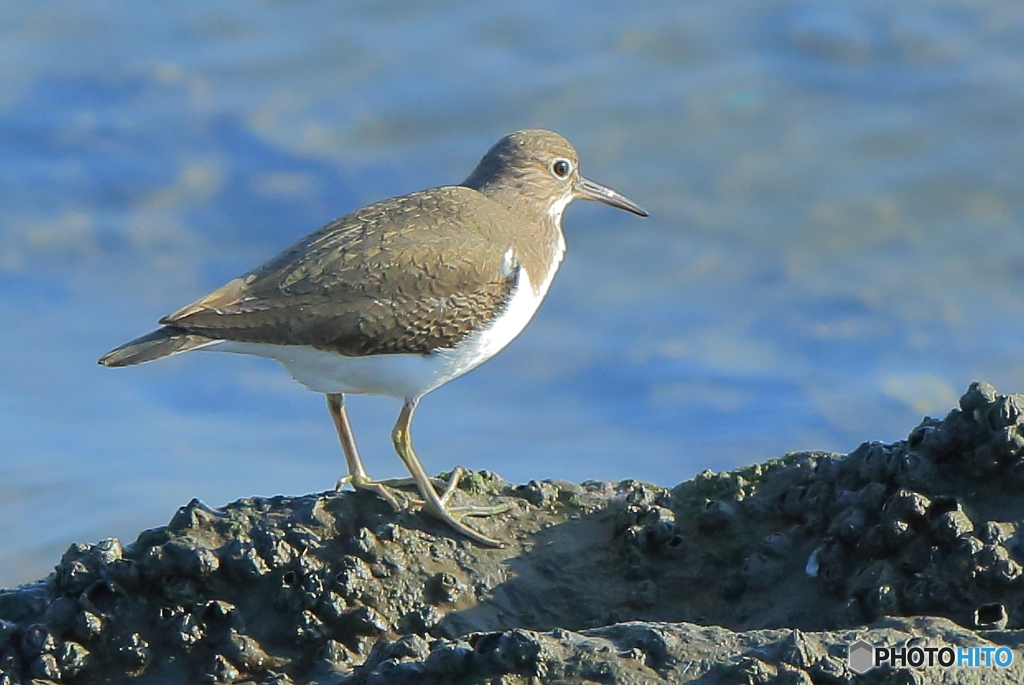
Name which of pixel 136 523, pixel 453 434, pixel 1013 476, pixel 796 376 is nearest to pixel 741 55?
pixel 796 376

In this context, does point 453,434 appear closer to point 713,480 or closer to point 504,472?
point 504,472

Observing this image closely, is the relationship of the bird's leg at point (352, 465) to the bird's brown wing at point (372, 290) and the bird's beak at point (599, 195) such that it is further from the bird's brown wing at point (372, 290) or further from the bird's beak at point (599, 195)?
the bird's beak at point (599, 195)

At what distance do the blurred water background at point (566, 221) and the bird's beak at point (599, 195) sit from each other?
1.41 m

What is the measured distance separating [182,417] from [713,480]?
3.96 meters

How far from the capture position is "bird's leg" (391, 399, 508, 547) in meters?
5.08

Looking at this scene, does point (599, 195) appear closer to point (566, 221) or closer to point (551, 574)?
point (566, 221)

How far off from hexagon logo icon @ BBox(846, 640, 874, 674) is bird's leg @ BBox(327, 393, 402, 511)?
1.92m

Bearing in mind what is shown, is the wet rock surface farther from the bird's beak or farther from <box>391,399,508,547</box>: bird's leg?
the bird's beak

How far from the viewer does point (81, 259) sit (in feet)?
30.7

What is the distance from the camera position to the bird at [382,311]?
558cm

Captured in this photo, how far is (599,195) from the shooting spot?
24.4 ft

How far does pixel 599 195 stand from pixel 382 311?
2.08m

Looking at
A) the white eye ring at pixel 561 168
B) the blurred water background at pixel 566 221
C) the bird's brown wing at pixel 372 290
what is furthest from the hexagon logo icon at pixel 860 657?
the blurred water background at pixel 566 221

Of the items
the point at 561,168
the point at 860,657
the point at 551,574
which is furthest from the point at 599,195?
the point at 860,657
